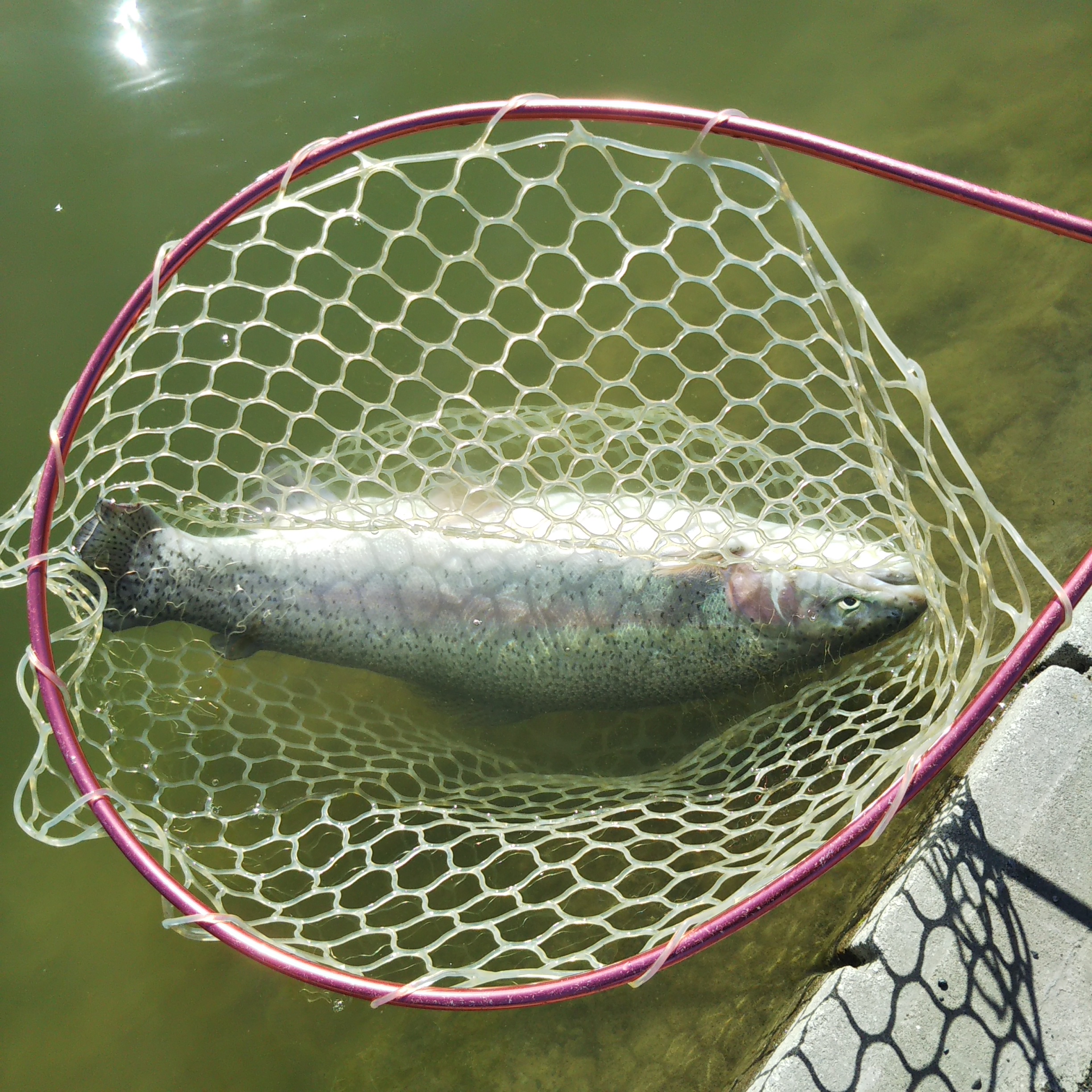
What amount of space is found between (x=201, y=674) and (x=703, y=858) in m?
2.38

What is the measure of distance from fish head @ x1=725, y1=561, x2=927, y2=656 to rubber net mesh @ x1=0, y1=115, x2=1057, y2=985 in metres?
0.15

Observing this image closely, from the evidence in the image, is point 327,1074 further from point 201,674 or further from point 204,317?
point 204,317

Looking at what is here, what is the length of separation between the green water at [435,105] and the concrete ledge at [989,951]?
1.24m

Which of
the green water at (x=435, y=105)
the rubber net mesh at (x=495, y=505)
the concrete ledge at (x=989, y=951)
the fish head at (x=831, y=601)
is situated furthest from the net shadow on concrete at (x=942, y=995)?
the green water at (x=435, y=105)

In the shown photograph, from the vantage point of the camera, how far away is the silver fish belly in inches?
135

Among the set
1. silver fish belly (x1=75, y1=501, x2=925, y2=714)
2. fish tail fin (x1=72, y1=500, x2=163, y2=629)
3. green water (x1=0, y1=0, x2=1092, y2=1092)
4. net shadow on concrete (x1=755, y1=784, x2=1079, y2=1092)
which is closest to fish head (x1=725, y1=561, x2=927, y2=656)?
silver fish belly (x1=75, y1=501, x2=925, y2=714)

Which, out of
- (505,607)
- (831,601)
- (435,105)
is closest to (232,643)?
(505,607)

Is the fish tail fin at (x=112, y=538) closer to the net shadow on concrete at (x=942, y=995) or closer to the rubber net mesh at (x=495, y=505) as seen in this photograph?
the rubber net mesh at (x=495, y=505)

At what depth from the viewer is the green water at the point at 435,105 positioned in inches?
150

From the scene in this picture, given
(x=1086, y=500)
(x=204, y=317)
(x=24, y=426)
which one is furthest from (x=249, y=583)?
(x=1086, y=500)

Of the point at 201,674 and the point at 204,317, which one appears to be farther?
the point at 201,674

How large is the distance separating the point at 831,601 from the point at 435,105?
319cm

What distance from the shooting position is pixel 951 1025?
2945 millimetres

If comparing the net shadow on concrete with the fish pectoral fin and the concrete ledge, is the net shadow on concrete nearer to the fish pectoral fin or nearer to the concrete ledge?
the concrete ledge
